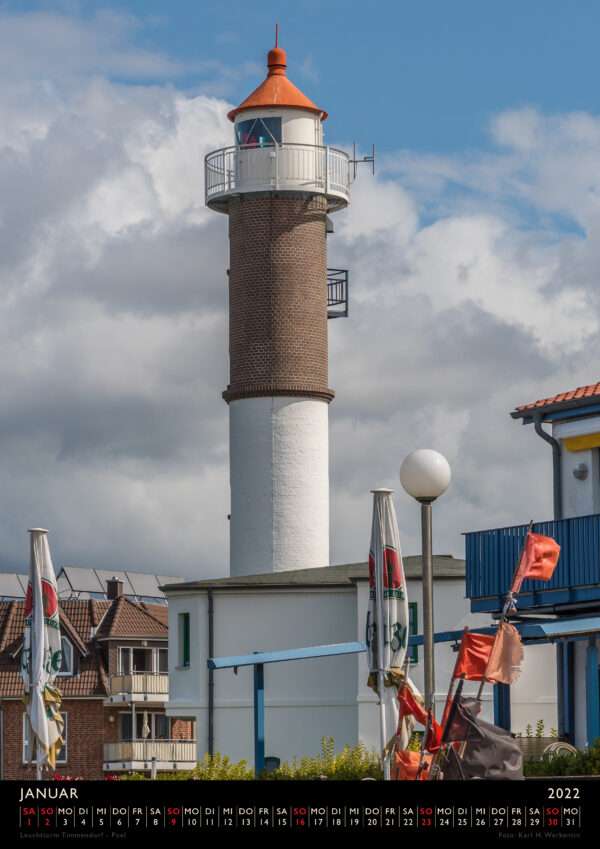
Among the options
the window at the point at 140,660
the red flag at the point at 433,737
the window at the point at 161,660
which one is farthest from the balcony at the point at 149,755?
the red flag at the point at 433,737

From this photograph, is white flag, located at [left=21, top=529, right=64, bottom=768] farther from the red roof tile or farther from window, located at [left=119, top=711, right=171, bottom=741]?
window, located at [left=119, top=711, right=171, bottom=741]

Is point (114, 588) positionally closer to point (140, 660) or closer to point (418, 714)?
point (140, 660)

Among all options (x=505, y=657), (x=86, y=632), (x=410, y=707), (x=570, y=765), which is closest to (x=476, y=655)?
(x=505, y=657)

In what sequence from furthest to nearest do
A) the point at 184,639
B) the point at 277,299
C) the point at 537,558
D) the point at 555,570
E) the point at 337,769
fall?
the point at 277,299
the point at 184,639
the point at 555,570
the point at 337,769
the point at 537,558

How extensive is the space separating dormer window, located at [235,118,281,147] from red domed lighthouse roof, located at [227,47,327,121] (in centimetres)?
46

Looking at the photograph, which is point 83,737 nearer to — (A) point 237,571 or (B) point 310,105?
(A) point 237,571

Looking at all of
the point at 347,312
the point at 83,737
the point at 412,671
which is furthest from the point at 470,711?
the point at 83,737

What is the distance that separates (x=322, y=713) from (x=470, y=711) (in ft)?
99.9

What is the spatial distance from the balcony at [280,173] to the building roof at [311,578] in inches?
462

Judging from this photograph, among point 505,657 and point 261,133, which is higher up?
point 261,133

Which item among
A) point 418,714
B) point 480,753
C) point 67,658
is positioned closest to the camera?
point 480,753

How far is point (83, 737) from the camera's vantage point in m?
76.5

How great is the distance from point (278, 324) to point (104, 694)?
1182 inches

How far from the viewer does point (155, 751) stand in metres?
71.9
